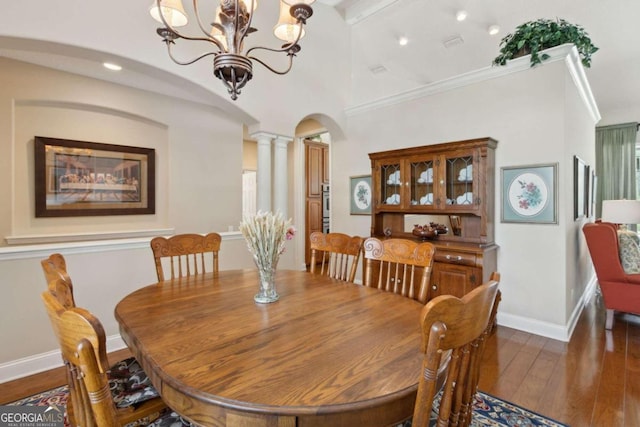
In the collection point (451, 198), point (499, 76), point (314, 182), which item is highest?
point (499, 76)

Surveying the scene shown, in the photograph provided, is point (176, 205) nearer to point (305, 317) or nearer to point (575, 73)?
point (305, 317)

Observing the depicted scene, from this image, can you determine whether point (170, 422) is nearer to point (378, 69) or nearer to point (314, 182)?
point (378, 69)

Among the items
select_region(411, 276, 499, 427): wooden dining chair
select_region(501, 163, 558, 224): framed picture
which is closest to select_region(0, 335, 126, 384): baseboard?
select_region(411, 276, 499, 427): wooden dining chair

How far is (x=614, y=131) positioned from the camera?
19.7ft

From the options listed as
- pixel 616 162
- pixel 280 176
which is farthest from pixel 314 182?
pixel 616 162

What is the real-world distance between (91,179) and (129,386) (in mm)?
3741

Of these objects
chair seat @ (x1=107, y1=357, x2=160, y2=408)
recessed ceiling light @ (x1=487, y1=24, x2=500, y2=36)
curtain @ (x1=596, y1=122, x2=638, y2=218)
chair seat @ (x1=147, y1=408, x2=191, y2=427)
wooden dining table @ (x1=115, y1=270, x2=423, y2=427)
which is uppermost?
recessed ceiling light @ (x1=487, y1=24, x2=500, y2=36)

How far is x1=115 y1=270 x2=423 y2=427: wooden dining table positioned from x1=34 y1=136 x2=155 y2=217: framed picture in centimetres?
313

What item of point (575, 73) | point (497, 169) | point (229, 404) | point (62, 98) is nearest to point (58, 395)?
point (229, 404)

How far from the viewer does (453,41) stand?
14.4 ft

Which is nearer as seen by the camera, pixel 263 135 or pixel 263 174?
pixel 263 135

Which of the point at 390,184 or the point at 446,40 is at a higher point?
the point at 446,40

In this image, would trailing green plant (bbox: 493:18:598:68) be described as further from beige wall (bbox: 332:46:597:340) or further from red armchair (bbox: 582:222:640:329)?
red armchair (bbox: 582:222:640:329)

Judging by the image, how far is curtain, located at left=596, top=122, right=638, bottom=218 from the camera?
585 cm
